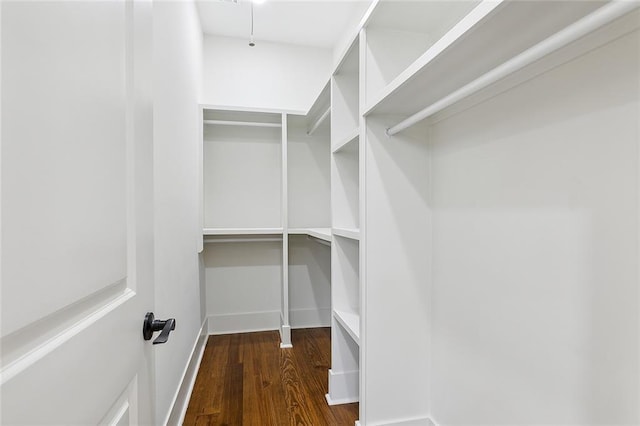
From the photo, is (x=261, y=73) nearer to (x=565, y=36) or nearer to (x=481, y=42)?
(x=481, y=42)

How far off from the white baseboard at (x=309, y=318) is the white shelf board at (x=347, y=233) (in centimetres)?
147

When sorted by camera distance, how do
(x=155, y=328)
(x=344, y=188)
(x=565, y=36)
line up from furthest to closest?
(x=344, y=188), (x=155, y=328), (x=565, y=36)

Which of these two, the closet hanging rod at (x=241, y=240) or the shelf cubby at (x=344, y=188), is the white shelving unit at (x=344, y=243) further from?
the closet hanging rod at (x=241, y=240)

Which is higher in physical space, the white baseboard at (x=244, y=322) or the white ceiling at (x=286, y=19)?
the white ceiling at (x=286, y=19)

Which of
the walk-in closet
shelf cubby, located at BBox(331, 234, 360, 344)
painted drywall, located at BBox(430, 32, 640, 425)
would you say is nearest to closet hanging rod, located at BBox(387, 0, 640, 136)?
the walk-in closet

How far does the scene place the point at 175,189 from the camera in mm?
1568

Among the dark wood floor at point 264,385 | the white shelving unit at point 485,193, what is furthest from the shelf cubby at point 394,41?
the dark wood floor at point 264,385

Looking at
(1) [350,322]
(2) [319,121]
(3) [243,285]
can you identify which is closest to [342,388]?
(1) [350,322]

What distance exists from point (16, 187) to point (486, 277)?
4.05ft

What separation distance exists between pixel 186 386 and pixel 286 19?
279 cm

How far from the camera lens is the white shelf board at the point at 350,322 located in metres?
1.48

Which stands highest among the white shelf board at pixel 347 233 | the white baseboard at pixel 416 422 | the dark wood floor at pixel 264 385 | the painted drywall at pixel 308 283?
the white shelf board at pixel 347 233

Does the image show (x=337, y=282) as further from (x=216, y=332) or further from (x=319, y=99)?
(x=216, y=332)

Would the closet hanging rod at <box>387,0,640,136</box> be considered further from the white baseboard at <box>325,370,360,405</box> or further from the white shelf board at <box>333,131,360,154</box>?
the white baseboard at <box>325,370,360,405</box>
